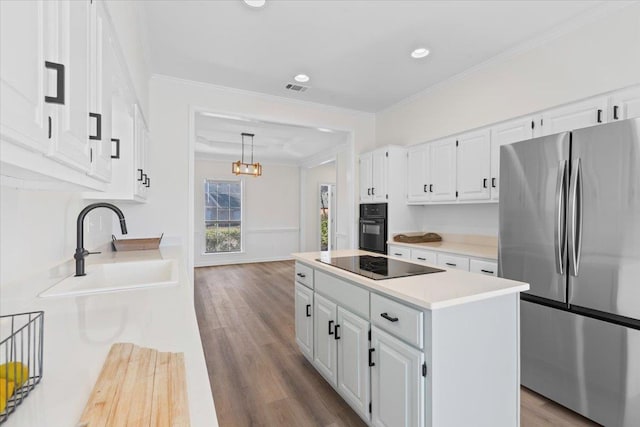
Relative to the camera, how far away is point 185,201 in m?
3.52

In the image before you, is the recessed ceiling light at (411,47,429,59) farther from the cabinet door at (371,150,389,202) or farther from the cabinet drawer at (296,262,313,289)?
the cabinet drawer at (296,262,313,289)

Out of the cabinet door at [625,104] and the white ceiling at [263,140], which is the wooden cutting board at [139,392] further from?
the white ceiling at [263,140]

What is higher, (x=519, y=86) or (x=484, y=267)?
(x=519, y=86)

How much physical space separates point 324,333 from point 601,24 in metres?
3.20

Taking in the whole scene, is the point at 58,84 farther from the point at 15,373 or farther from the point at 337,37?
the point at 337,37

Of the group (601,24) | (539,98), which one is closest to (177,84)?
(539,98)

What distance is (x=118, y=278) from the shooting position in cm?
193

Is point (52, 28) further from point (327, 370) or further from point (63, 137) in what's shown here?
point (327, 370)

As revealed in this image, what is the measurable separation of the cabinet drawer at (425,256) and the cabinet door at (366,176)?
1145mm

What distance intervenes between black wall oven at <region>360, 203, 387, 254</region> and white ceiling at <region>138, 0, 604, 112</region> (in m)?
1.62

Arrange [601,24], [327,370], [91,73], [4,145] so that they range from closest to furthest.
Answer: [4,145]
[91,73]
[327,370]
[601,24]

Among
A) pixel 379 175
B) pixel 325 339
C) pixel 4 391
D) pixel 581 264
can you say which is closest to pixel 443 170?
pixel 379 175

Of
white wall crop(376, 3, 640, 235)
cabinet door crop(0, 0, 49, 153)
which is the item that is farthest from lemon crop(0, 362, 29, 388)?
white wall crop(376, 3, 640, 235)

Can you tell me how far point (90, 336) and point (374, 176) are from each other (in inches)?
148
